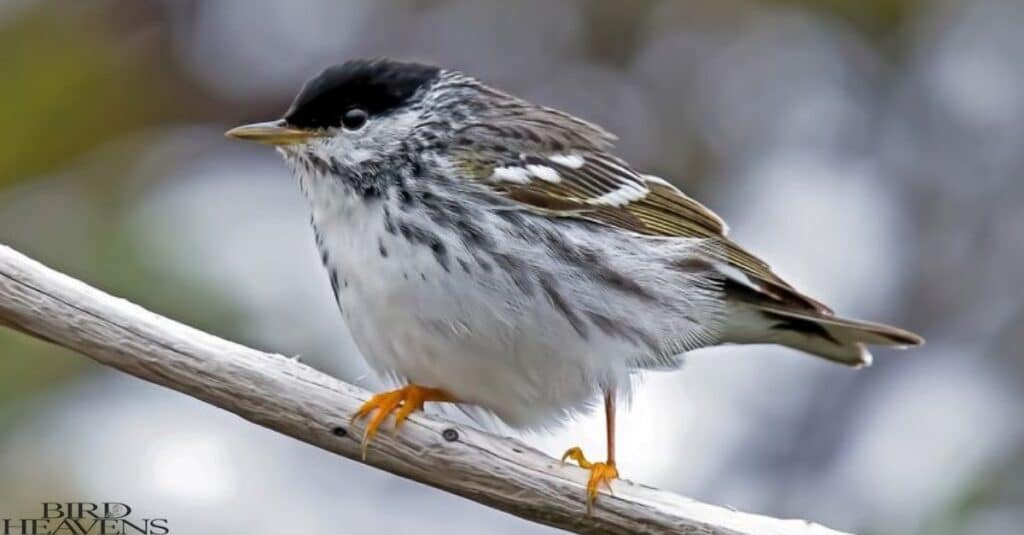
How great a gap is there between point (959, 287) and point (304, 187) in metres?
3.40

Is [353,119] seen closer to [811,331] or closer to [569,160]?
[569,160]

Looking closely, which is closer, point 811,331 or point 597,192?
point 597,192

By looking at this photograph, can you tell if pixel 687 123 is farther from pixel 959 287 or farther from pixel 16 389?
pixel 16 389

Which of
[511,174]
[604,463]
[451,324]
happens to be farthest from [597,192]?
[604,463]

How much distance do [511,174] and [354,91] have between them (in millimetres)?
548

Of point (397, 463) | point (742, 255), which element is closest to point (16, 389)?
point (397, 463)

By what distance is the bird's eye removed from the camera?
5250 mm

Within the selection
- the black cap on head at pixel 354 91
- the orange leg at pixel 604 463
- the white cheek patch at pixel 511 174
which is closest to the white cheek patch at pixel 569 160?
the white cheek patch at pixel 511 174

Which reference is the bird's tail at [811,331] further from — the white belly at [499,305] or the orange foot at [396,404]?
the orange foot at [396,404]

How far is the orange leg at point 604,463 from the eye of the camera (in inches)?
185

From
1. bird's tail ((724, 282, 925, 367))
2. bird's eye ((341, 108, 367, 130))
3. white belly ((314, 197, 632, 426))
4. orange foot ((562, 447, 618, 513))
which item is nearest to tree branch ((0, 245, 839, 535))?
orange foot ((562, 447, 618, 513))

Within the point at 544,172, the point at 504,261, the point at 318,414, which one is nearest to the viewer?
the point at 318,414

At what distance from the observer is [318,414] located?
183 inches

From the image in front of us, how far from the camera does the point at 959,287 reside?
7484 mm
